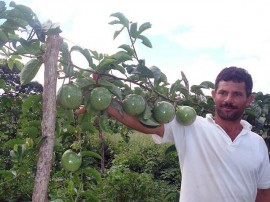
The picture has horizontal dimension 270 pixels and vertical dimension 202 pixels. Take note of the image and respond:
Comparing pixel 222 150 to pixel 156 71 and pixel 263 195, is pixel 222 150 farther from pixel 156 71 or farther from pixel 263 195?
pixel 156 71

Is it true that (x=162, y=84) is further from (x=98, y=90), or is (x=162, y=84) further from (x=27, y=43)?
(x=27, y=43)

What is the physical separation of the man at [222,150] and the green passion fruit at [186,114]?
6cm

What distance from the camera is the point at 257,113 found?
85.3 inches

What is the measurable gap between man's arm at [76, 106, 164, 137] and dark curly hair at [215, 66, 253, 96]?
1.24ft

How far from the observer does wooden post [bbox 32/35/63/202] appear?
1.12 m

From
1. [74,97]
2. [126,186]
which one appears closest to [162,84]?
[74,97]

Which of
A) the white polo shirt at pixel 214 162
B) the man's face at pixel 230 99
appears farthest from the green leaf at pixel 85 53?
the man's face at pixel 230 99

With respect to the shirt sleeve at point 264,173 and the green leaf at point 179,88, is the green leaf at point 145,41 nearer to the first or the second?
the green leaf at point 179,88

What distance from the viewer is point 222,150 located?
168cm

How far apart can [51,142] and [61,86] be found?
25 cm

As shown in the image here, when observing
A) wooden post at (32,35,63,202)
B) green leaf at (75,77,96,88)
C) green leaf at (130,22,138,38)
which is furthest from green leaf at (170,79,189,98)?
wooden post at (32,35,63,202)

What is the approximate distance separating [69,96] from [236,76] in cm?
85

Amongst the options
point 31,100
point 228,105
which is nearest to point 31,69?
point 31,100

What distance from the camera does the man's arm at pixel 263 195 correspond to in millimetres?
1823
